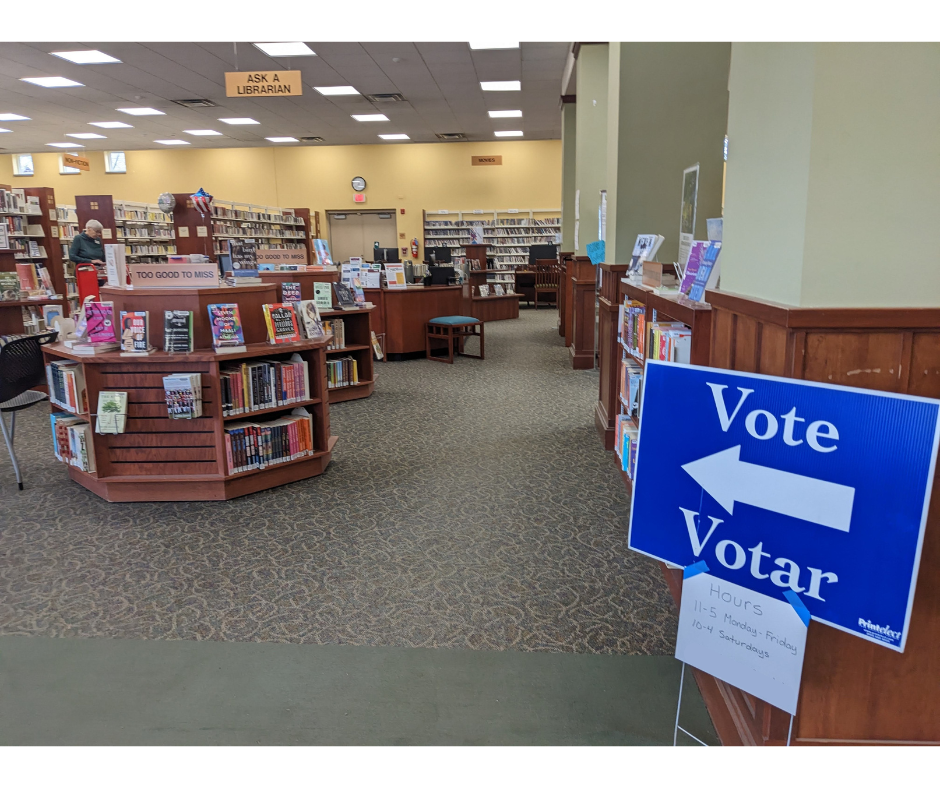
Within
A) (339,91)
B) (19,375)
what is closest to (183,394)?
(19,375)

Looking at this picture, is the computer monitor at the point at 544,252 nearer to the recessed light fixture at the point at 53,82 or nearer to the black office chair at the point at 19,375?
the recessed light fixture at the point at 53,82

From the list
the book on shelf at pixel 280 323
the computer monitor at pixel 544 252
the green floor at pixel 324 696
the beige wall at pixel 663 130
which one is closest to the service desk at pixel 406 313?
the beige wall at pixel 663 130

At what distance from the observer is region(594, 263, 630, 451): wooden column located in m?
4.81

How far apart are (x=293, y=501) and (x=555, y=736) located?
7.91 feet

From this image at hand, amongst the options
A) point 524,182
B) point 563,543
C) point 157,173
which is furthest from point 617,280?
point 157,173

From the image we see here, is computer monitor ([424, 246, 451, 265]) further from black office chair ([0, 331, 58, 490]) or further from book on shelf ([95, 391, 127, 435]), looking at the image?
book on shelf ([95, 391, 127, 435])

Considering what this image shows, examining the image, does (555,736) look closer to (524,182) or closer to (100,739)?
(100,739)

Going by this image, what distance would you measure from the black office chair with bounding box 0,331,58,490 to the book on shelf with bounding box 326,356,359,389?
2466 mm

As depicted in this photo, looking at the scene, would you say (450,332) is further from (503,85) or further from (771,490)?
(771,490)

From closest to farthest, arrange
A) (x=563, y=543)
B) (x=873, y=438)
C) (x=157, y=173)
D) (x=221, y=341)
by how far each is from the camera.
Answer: (x=873, y=438), (x=563, y=543), (x=221, y=341), (x=157, y=173)

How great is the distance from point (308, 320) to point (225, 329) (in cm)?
71

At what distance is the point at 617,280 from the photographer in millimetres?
5051

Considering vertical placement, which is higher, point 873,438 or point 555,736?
point 873,438

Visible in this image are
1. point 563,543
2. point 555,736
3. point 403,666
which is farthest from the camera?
point 563,543
